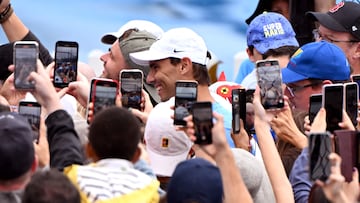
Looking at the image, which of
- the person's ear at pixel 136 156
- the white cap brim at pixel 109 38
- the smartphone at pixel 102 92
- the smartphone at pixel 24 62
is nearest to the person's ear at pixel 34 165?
the person's ear at pixel 136 156

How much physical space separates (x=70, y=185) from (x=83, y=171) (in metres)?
0.45

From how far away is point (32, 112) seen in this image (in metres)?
5.73

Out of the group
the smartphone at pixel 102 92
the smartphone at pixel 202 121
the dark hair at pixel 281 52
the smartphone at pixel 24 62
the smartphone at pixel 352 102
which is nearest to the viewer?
the smartphone at pixel 202 121

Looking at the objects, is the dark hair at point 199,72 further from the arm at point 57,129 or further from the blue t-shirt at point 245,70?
the blue t-shirt at point 245,70

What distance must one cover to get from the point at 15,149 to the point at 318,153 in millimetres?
1301

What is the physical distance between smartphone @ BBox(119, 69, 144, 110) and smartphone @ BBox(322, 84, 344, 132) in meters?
1.11

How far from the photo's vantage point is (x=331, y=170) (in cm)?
474

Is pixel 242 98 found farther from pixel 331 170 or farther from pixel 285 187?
pixel 331 170

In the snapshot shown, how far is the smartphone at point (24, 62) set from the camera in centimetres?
579

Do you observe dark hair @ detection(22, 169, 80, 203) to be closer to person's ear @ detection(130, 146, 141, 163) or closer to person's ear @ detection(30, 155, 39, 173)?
person's ear @ detection(30, 155, 39, 173)

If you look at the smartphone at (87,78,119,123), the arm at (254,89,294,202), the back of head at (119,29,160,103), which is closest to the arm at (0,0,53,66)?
the back of head at (119,29,160,103)

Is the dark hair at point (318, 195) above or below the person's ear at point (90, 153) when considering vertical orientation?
→ below

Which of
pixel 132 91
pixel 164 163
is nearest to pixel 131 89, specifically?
pixel 132 91

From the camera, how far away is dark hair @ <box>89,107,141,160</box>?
205 inches
